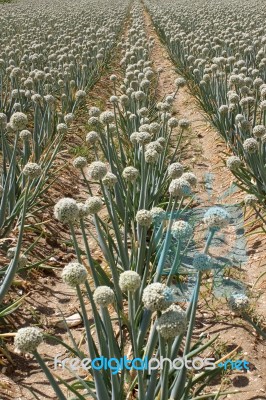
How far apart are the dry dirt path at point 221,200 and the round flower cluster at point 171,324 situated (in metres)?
1.07

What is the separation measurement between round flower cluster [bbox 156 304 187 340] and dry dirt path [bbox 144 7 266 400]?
1067 millimetres

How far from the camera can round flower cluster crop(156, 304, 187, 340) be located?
4.42 feet

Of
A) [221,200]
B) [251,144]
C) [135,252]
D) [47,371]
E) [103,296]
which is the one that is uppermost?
[103,296]

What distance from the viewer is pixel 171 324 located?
1.35 metres

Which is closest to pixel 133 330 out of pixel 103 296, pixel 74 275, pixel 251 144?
pixel 103 296

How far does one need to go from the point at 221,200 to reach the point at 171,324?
309cm

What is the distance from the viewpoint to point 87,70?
747cm

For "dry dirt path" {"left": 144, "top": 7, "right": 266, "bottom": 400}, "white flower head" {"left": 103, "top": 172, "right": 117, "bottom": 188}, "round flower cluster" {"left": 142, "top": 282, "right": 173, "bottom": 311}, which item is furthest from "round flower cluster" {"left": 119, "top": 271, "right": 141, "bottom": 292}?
"dry dirt path" {"left": 144, "top": 7, "right": 266, "bottom": 400}

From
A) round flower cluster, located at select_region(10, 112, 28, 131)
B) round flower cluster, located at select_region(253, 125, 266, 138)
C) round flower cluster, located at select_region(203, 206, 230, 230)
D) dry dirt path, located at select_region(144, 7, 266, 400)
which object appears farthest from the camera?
round flower cluster, located at select_region(253, 125, 266, 138)

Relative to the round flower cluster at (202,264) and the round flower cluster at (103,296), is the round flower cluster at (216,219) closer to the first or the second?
the round flower cluster at (202,264)

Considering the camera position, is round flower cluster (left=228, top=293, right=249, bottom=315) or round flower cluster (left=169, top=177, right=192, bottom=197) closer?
round flower cluster (left=228, top=293, right=249, bottom=315)

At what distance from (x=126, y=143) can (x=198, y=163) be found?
32.8 inches

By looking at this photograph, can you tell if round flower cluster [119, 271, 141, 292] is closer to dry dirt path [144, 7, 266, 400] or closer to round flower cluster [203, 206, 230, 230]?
round flower cluster [203, 206, 230, 230]

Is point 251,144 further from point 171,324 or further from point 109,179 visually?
point 171,324
